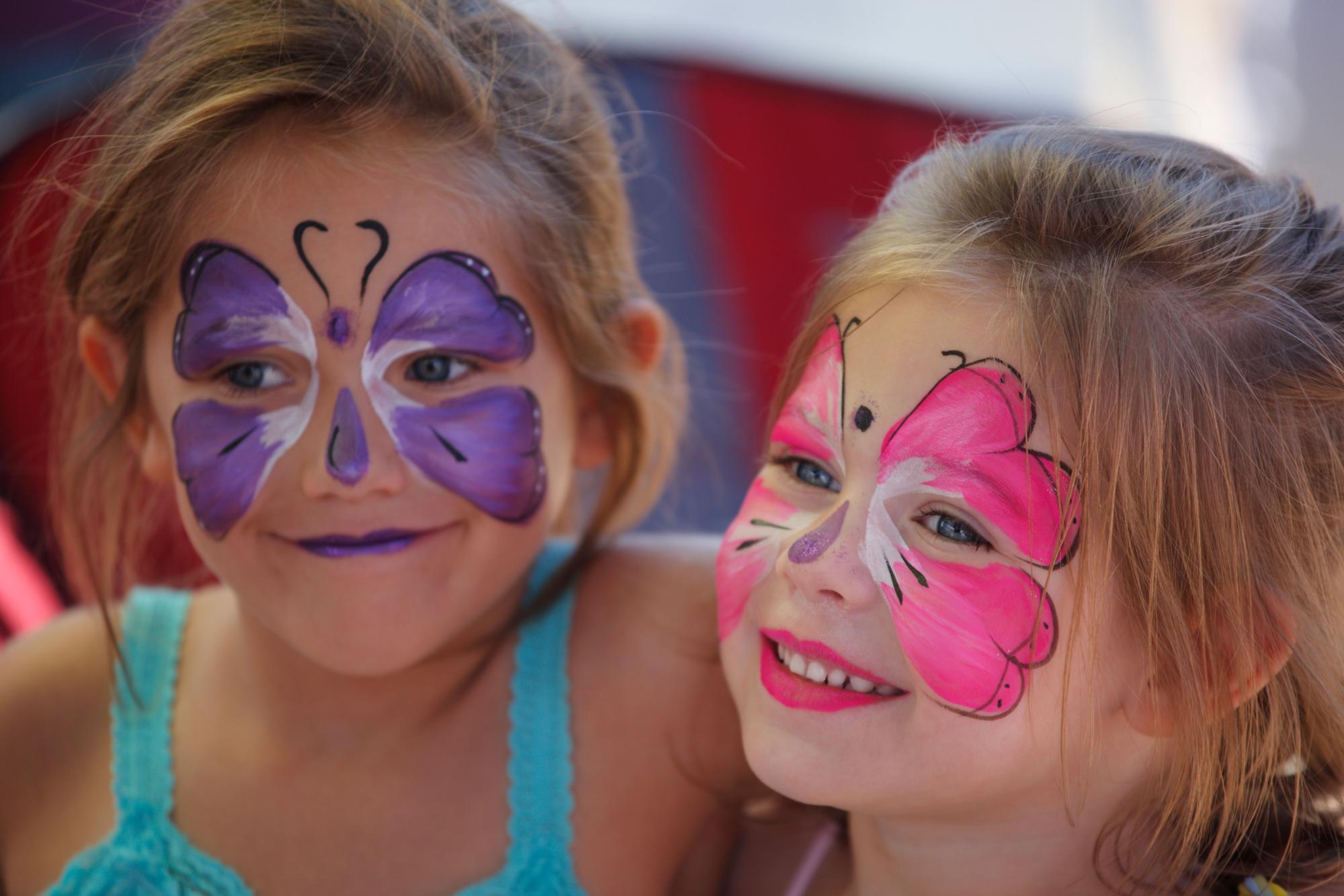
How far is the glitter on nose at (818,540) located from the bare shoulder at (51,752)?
0.82 meters

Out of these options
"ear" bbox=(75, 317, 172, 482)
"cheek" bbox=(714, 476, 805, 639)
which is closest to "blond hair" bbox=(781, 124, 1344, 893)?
"cheek" bbox=(714, 476, 805, 639)

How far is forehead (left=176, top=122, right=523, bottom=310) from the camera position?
1.12 m

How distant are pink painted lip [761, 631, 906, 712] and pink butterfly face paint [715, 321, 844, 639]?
6cm

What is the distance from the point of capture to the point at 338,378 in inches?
44.7

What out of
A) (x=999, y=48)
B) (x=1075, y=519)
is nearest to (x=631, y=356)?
(x=1075, y=519)

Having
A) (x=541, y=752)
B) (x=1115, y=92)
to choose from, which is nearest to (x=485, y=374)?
(x=541, y=752)

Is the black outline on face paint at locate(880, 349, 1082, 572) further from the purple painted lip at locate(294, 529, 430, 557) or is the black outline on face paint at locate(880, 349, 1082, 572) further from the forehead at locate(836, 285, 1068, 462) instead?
the purple painted lip at locate(294, 529, 430, 557)

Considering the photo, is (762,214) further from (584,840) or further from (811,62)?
(584,840)

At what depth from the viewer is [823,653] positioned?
39.5 inches

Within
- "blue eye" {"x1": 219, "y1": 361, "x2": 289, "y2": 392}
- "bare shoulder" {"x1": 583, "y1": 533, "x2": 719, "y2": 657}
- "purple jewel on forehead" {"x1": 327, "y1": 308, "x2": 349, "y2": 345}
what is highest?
"purple jewel on forehead" {"x1": 327, "y1": 308, "x2": 349, "y2": 345}

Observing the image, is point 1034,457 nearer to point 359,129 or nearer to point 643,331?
point 643,331

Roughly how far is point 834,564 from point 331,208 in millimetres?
550

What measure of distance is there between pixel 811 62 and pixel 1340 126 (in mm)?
1021

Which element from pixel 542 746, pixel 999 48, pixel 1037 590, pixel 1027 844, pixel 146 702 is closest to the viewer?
pixel 1037 590
